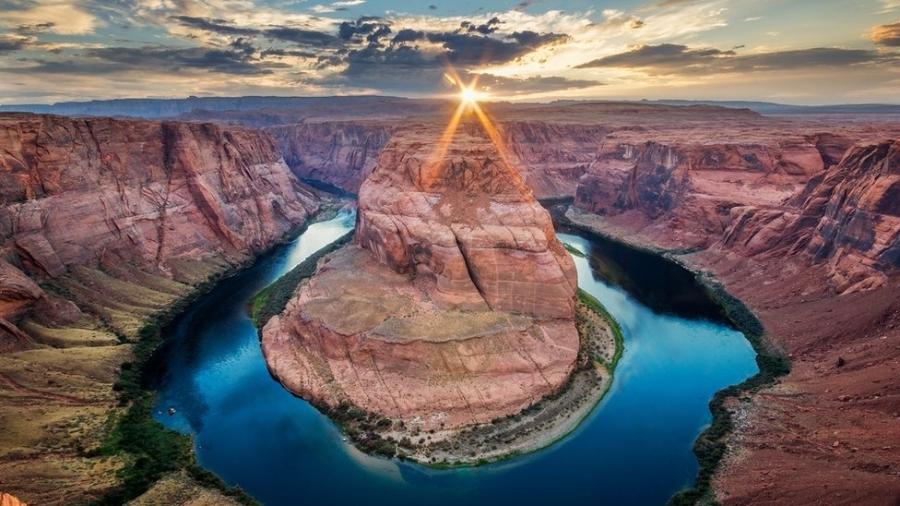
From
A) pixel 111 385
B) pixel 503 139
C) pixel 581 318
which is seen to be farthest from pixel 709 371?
pixel 503 139

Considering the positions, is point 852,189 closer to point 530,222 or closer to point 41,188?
point 530,222

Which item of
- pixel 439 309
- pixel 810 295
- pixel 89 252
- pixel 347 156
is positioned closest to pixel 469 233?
pixel 439 309

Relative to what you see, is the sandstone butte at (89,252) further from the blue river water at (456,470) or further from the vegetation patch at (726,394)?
the vegetation patch at (726,394)

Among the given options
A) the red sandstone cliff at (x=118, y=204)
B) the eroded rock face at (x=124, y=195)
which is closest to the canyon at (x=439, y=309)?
the red sandstone cliff at (x=118, y=204)

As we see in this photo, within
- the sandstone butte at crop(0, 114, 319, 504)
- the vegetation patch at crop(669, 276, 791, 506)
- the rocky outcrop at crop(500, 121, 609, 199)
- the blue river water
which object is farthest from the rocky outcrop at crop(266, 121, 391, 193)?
the vegetation patch at crop(669, 276, 791, 506)

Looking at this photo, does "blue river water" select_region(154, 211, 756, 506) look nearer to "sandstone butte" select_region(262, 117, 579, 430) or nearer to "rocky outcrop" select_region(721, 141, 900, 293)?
"sandstone butte" select_region(262, 117, 579, 430)

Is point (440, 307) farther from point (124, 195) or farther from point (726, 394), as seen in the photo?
point (124, 195)
